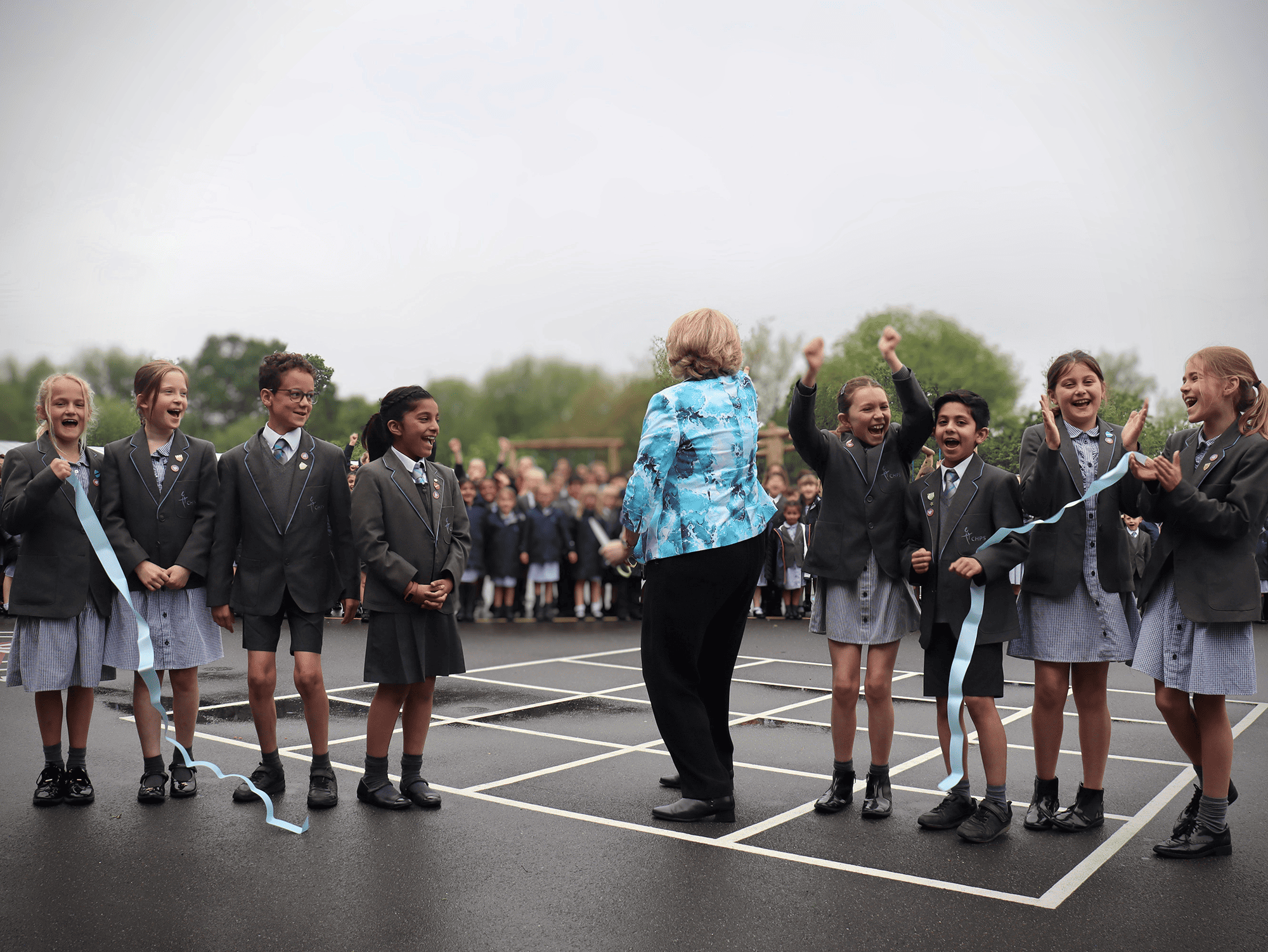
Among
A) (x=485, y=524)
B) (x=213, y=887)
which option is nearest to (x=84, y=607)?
(x=213, y=887)

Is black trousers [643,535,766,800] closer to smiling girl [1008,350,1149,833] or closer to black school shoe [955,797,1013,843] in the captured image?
black school shoe [955,797,1013,843]

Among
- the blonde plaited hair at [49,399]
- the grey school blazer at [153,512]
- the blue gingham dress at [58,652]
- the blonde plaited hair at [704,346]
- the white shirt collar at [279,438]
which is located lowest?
the blue gingham dress at [58,652]

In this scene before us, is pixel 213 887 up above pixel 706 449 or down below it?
below

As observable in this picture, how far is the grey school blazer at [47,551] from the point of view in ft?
15.3

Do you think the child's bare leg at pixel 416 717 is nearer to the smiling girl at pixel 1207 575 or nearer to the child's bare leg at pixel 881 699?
the child's bare leg at pixel 881 699

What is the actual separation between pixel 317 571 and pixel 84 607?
1.04 m

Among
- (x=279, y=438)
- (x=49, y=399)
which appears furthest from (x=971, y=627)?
(x=49, y=399)

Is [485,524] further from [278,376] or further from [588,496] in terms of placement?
[278,376]

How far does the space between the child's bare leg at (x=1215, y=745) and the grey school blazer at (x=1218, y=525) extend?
1.24ft

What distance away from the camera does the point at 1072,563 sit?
431 centimetres

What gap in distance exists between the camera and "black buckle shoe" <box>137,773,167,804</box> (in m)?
4.68

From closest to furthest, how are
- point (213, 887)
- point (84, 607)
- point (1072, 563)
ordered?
point (213, 887), point (1072, 563), point (84, 607)

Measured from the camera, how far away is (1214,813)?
405 cm

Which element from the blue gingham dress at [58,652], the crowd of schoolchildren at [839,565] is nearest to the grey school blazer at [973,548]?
the crowd of schoolchildren at [839,565]
